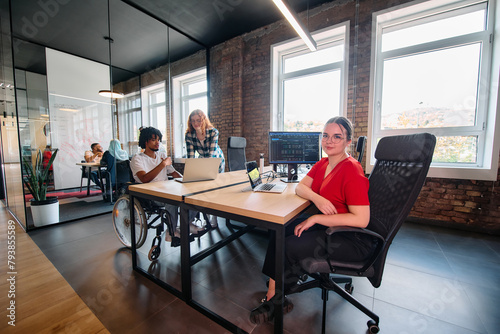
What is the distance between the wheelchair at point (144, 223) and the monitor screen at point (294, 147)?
1009 millimetres

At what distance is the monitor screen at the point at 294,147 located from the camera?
87.9 inches

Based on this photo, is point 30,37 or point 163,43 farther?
point 163,43

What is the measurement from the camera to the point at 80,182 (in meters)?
3.86

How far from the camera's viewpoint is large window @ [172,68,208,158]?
5.31 meters

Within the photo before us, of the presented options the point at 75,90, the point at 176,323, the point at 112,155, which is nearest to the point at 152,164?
the point at 176,323

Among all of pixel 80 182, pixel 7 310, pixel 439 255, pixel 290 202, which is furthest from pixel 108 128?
pixel 439 255

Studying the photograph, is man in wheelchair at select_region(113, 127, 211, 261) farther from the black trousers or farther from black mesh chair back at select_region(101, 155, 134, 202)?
black mesh chair back at select_region(101, 155, 134, 202)

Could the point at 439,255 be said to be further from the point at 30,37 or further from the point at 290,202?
the point at 30,37

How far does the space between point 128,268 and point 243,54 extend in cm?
450

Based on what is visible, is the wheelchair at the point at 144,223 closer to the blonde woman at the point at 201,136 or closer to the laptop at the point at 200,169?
the laptop at the point at 200,169

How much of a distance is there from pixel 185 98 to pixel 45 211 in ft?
12.5

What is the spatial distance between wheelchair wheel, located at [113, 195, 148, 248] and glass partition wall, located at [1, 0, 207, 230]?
161 cm

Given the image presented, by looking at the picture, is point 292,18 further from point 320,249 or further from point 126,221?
point 126,221

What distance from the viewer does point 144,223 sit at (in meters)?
1.93
